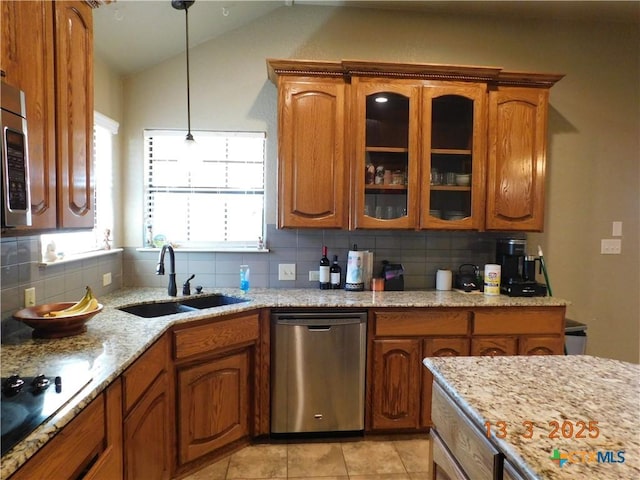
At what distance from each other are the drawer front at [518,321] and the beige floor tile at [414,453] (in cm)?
77

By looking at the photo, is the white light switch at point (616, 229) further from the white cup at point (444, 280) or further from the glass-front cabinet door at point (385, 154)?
the glass-front cabinet door at point (385, 154)

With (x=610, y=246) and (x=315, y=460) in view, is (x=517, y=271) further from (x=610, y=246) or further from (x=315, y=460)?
(x=315, y=460)

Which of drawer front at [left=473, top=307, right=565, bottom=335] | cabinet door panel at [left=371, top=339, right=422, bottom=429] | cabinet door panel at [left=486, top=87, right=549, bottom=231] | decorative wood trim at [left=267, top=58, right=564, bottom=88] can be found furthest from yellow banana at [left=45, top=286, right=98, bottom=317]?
cabinet door panel at [left=486, top=87, right=549, bottom=231]

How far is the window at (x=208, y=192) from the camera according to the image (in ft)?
9.50

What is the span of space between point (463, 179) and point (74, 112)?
2293 mm

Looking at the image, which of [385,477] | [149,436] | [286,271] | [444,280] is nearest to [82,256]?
[149,436]

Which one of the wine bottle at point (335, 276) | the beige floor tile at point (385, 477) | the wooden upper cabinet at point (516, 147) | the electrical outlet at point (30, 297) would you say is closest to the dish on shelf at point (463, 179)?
the wooden upper cabinet at point (516, 147)

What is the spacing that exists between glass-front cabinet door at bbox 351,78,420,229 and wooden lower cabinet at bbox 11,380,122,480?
177 cm

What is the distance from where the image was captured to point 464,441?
109 cm

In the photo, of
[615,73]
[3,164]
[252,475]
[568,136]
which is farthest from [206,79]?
[615,73]

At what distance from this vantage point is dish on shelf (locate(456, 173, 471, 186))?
273 cm

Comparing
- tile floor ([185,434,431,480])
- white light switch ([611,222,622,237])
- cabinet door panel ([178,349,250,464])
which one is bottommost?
tile floor ([185,434,431,480])

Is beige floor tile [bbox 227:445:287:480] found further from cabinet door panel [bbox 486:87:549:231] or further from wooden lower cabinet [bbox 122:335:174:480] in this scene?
cabinet door panel [bbox 486:87:549:231]

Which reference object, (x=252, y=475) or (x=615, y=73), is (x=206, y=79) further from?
(x=615, y=73)
